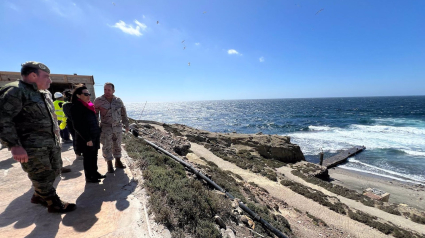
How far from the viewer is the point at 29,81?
2604 millimetres

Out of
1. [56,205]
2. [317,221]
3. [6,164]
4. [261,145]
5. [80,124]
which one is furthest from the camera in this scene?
[261,145]

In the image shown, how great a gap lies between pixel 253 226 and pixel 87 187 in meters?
4.30

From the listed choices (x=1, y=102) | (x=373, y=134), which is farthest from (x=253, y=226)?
(x=373, y=134)

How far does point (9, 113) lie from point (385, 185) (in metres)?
25.2

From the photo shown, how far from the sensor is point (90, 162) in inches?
162

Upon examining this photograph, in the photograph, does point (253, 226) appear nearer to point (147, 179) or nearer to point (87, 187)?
point (147, 179)

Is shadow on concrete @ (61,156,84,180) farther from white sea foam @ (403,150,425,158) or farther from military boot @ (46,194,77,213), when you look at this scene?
white sea foam @ (403,150,425,158)

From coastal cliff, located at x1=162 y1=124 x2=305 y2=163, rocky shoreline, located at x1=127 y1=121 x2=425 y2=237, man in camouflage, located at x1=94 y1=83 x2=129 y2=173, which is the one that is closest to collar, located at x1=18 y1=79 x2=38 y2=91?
man in camouflage, located at x1=94 y1=83 x2=129 y2=173

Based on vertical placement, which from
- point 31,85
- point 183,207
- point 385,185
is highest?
point 31,85

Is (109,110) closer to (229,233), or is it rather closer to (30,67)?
(30,67)

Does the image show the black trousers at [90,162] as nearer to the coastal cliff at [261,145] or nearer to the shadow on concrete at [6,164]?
the shadow on concrete at [6,164]

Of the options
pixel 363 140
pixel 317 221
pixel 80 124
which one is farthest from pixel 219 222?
pixel 363 140

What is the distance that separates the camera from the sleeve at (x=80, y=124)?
375 cm

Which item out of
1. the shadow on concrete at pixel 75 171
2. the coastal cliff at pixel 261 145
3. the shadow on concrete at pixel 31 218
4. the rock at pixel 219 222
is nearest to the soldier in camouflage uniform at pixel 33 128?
the shadow on concrete at pixel 31 218
